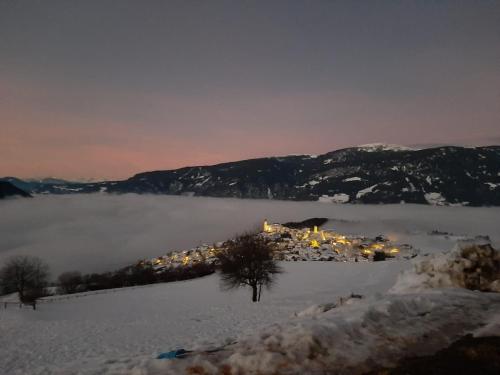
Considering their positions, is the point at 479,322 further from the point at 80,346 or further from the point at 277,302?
the point at 277,302

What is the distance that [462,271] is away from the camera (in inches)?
861

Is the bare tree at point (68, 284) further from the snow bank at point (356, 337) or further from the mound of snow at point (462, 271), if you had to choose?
the snow bank at point (356, 337)

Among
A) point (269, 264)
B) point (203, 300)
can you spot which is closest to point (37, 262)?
point (203, 300)

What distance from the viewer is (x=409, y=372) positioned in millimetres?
8797

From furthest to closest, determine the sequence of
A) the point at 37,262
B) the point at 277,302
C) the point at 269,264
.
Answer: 1. the point at 37,262
2. the point at 269,264
3. the point at 277,302

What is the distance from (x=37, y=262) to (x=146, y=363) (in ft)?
368

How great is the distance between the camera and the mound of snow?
70.3 ft

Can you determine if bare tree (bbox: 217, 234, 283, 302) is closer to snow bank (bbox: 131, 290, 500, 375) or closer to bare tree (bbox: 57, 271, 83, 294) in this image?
snow bank (bbox: 131, 290, 500, 375)

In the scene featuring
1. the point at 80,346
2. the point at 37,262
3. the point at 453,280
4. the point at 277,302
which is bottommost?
the point at 37,262

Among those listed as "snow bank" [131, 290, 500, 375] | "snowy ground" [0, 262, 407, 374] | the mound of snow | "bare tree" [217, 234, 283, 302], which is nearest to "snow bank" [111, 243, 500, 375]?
"snow bank" [131, 290, 500, 375]

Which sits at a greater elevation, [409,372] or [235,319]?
[409,372]

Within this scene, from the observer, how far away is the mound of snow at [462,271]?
21.4m

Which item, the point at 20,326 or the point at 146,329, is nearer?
the point at 146,329

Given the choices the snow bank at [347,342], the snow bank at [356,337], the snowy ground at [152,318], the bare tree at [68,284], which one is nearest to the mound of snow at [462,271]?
→ the snow bank at [356,337]
